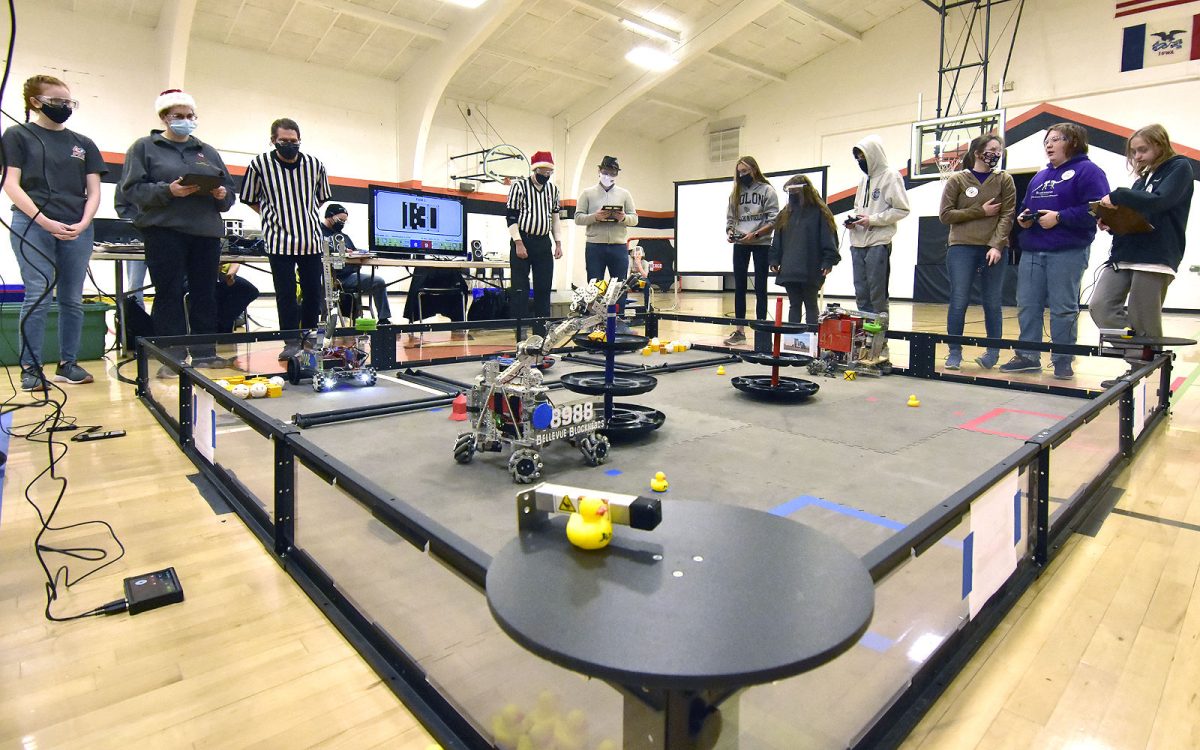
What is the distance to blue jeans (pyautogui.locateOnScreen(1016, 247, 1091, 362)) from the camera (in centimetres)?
338

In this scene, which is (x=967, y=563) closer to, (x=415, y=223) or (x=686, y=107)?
(x=415, y=223)

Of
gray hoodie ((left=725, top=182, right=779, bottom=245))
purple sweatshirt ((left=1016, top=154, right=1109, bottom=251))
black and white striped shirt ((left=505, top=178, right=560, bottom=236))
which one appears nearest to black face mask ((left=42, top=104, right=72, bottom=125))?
black and white striped shirt ((left=505, top=178, right=560, bottom=236))

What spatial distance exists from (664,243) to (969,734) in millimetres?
14698

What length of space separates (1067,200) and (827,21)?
8766mm

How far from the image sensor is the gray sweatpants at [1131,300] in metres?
2.90

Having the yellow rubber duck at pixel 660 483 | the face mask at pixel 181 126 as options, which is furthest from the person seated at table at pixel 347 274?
the yellow rubber duck at pixel 660 483

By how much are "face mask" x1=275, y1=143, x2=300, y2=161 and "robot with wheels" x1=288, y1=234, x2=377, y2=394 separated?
0.46 m

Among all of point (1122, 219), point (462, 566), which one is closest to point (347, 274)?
point (1122, 219)

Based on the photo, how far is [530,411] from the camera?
1.92m

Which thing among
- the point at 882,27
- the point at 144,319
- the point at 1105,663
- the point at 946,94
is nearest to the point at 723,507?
the point at 1105,663

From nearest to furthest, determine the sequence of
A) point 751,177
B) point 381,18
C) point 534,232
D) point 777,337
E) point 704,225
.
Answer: point 777,337 < point 534,232 < point 751,177 < point 381,18 < point 704,225

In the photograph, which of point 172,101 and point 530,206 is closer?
point 172,101

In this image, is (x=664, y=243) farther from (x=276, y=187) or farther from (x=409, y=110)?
(x=276, y=187)

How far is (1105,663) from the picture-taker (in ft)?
3.50
